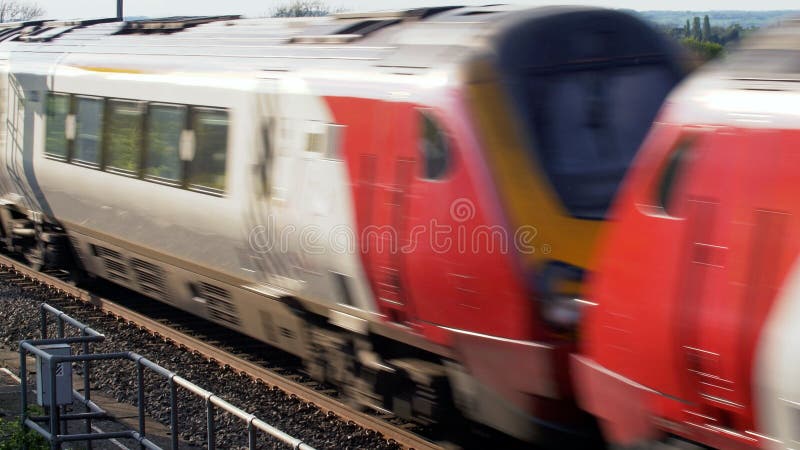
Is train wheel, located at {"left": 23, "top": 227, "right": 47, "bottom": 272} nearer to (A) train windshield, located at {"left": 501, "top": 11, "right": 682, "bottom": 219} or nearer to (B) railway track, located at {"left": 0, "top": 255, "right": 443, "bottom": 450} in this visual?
(B) railway track, located at {"left": 0, "top": 255, "right": 443, "bottom": 450}

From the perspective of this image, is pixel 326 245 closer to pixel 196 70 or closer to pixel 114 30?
pixel 196 70

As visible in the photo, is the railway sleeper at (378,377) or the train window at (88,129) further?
the train window at (88,129)

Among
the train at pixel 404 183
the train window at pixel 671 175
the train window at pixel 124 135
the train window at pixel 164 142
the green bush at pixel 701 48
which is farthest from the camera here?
the train window at pixel 124 135

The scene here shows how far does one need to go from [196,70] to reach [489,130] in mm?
3524

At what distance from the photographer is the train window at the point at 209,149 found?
8.46m

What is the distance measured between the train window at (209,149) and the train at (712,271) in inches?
161

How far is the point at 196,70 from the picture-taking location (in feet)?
29.2

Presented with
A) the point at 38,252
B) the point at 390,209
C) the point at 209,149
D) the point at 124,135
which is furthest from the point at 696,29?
the point at 390,209

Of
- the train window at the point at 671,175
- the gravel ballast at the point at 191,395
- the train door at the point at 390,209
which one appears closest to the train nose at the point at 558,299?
the train door at the point at 390,209

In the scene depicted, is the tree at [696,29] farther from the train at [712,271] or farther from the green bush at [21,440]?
the train at [712,271]

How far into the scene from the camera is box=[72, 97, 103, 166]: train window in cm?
1059

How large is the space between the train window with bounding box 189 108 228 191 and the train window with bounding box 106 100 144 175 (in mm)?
1129

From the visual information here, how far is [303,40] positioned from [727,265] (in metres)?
4.45

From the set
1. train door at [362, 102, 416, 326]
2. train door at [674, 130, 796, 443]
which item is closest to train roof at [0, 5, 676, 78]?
train door at [362, 102, 416, 326]
